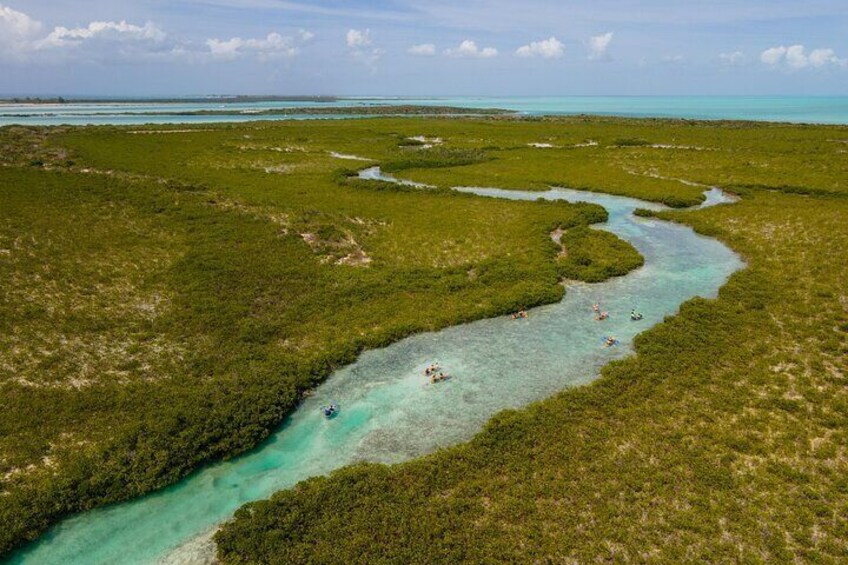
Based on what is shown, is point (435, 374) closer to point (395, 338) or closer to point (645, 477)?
point (395, 338)

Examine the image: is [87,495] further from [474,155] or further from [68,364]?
[474,155]

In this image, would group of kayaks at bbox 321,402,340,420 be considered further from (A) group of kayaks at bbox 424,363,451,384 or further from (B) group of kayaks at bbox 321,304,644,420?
(A) group of kayaks at bbox 424,363,451,384

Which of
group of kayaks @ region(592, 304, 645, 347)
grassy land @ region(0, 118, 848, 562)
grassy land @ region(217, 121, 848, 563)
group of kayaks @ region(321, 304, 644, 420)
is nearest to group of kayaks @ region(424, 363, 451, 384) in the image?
group of kayaks @ region(321, 304, 644, 420)

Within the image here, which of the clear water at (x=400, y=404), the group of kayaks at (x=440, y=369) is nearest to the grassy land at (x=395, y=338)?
the clear water at (x=400, y=404)

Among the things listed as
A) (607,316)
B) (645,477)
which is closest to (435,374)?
(645,477)

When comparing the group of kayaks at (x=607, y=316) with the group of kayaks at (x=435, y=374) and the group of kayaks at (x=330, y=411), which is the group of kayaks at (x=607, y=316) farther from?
the group of kayaks at (x=330, y=411)

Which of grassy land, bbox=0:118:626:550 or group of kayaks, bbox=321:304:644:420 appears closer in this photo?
grassy land, bbox=0:118:626:550
